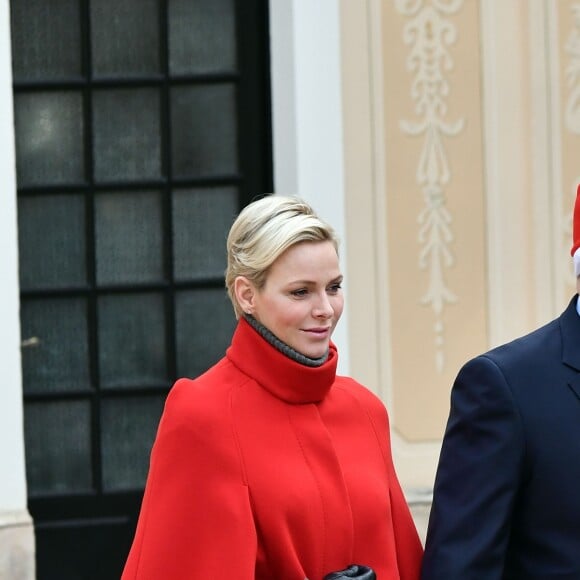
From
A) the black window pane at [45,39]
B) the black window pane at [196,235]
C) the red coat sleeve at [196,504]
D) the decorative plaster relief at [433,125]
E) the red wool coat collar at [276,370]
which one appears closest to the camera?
the red coat sleeve at [196,504]

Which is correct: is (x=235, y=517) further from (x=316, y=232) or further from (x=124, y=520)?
(x=124, y=520)

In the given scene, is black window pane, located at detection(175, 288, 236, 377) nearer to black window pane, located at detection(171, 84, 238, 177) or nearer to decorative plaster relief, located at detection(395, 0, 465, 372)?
black window pane, located at detection(171, 84, 238, 177)

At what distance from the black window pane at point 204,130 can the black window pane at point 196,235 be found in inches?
3.6

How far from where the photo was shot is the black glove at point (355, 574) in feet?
8.86

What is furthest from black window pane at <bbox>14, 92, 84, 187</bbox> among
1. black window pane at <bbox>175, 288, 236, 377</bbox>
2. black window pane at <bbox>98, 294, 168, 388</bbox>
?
black window pane at <bbox>175, 288, 236, 377</bbox>

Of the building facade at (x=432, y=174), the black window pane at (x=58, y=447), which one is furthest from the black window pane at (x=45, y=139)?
the black window pane at (x=58, y=447)

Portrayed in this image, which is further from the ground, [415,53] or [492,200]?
[415,53]

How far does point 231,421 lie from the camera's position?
273 cm

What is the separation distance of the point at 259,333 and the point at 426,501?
291 centimetres

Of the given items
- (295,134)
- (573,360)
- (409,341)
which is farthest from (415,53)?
(573,360)

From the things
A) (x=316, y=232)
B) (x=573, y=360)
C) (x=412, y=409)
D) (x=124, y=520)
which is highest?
(x=316, y=232)

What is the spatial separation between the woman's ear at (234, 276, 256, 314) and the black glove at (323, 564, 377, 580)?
0.49 metres

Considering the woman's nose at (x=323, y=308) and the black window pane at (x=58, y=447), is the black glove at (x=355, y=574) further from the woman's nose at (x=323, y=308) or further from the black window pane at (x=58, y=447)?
the black window pane at (x=58, y=447)

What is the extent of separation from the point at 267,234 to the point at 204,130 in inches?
124
